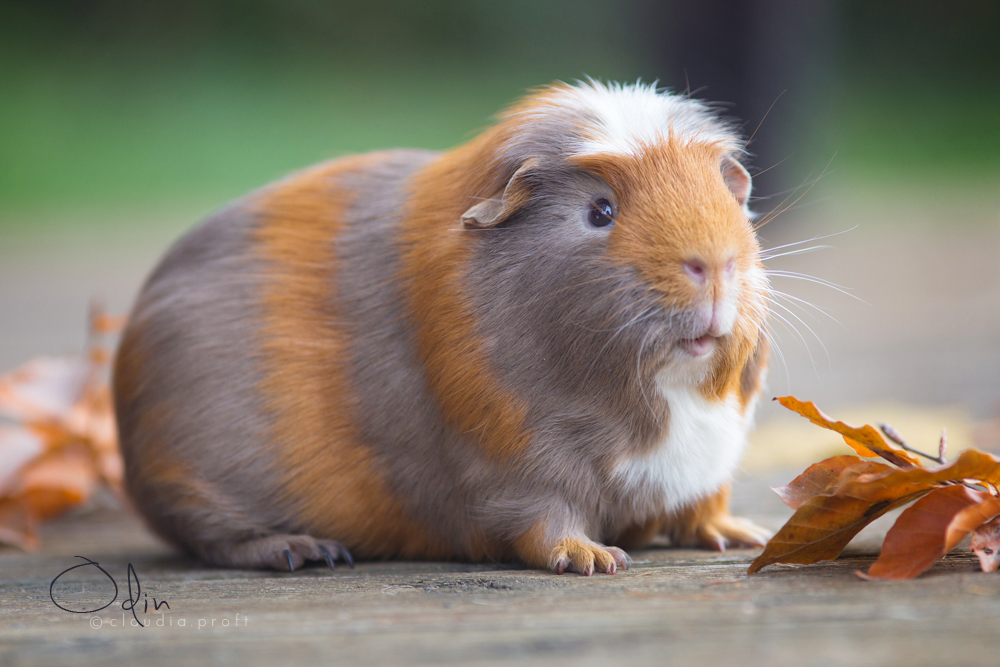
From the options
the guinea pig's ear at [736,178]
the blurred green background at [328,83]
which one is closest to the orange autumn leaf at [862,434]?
the guinea pig's ear at [736,178]

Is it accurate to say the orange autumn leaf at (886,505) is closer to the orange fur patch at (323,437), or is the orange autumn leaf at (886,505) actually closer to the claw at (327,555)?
the orange fur patch at (323,437)

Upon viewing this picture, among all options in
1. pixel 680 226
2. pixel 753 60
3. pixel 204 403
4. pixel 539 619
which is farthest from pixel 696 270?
pixel 753 60

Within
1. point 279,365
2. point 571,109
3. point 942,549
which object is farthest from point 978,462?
point 279,365

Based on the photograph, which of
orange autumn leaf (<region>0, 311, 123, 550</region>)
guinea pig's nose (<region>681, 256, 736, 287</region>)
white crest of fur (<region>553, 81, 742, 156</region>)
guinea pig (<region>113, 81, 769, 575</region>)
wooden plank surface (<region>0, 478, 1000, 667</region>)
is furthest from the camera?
orange autumn leaf (<region>0, 311, 123, 550</region>)

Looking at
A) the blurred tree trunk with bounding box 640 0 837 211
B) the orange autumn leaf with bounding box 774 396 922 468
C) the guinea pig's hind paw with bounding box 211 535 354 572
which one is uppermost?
the blurred tree trunk with bounding box 640 0 837 211

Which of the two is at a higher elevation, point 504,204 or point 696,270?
point 504,204

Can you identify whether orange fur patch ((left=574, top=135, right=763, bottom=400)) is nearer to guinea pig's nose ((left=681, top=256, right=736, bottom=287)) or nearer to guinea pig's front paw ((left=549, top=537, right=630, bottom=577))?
guinea pig's nose ((left=681, top=256, right=736, bottom=287))

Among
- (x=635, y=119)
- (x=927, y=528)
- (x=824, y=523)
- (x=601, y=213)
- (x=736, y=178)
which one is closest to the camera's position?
(x=927, y=528)

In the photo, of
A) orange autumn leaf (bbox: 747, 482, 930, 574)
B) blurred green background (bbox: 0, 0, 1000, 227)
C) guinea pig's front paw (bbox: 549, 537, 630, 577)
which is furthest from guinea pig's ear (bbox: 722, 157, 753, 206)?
blurred green background (bbox: 0, 0, 1000, 227)

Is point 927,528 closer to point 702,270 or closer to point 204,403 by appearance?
point 702,270
